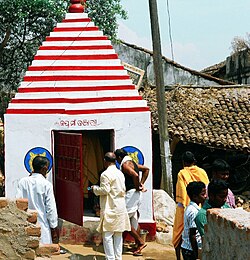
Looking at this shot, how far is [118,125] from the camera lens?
10.7m

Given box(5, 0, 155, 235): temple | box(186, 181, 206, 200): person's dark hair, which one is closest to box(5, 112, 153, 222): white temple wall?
box(5, 0, 155, 235): temple

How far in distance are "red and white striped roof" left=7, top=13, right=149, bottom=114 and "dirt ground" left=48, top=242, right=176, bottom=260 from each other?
6.82 ft

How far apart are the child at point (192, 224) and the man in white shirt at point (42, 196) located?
1726mm

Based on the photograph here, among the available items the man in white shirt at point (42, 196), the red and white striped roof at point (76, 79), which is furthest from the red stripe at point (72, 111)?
the man in white shirt at point (42, 196)

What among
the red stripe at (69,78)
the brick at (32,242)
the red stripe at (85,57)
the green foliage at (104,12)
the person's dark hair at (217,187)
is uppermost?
the green foliage at (104,12)

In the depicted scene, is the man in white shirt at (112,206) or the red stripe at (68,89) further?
the red stripe at (68,89)

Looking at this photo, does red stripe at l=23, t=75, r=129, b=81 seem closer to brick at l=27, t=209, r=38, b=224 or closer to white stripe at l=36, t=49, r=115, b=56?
white stripe at l=36, t=49, r=115, b=56

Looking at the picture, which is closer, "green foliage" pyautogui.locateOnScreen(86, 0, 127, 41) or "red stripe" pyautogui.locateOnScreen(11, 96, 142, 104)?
"red stripe" pyautogui.locateOnScreen(11, 96, 142, 104)

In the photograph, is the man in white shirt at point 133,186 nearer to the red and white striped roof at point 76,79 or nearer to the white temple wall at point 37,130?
the white temple wall at point 37,130

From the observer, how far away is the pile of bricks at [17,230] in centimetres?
689

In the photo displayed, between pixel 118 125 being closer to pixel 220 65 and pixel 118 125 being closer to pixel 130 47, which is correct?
pixel 130 47

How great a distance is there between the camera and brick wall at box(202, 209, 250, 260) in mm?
4754

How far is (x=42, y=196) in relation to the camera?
26.0 ft

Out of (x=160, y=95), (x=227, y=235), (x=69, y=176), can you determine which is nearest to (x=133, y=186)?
(x=69, y=176)
